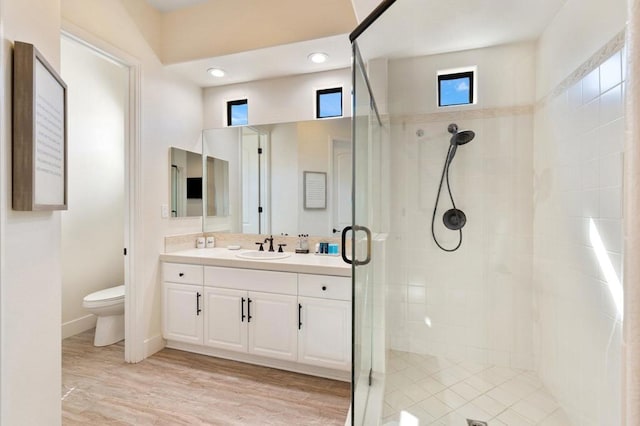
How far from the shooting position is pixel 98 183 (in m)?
2.96

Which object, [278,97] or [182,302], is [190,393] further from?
[278,97]

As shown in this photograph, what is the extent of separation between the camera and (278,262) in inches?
83.0

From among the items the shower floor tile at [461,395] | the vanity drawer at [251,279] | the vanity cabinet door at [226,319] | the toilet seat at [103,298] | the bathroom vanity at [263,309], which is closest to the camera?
the shower floor tile at [461,395]

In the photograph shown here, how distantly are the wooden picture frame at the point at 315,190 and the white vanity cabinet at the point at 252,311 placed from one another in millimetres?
702

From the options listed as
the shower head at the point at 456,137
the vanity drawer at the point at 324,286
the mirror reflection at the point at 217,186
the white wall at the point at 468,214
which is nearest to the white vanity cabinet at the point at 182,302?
the mirror reflection at the point at 217,186

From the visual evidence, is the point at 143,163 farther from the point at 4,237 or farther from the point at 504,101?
the point at 504,101

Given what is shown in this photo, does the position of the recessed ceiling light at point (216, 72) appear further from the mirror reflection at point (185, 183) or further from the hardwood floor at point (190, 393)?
the hardwood floor at point (190, 393)

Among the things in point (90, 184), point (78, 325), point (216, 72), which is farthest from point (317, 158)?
point (78, 325)

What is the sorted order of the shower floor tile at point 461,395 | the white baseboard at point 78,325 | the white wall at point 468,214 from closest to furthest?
1. the shower floor tile at point 461,395
2. the white wall at point 468,214
3. the white baseboard at point 78,325

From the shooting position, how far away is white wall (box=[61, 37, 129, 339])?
8.86 feet

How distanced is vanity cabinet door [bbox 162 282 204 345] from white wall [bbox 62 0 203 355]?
3.6 inches

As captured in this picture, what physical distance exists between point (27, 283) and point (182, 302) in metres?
1.39

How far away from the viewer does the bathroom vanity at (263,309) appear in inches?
77.8

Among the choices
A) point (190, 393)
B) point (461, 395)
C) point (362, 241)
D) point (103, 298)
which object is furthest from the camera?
point (103, 298)
